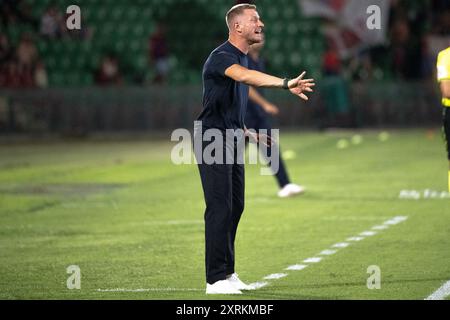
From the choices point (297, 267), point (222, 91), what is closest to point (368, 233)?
point (297, 267)

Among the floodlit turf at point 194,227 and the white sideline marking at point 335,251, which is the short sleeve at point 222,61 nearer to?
the floodlit turf at point 194,227

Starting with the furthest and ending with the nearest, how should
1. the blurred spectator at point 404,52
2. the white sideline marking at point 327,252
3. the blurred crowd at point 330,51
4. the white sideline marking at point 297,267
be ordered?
the blurred spectator at point 404,52 → the blurred crowd at point 330,51 → the white sideline marking at point 327,252 → the white sideline marking at point 297,267

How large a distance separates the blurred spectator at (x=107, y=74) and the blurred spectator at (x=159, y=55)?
3.88ft

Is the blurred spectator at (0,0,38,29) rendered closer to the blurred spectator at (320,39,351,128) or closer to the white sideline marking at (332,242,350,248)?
the blurred spectator at (320,39,351,128)

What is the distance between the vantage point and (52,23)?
112 feet

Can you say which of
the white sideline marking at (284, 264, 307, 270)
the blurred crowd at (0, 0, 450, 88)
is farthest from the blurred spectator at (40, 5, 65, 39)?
the white sideline marking at (284, 264, 307, 270)

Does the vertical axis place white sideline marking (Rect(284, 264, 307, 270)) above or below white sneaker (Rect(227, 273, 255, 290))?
below

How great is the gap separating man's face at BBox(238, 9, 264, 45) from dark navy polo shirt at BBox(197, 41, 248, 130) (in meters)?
0.16

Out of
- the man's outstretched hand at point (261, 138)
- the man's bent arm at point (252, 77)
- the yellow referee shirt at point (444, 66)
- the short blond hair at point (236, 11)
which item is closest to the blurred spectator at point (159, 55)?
the yellow referee shirt at point (444, 66)

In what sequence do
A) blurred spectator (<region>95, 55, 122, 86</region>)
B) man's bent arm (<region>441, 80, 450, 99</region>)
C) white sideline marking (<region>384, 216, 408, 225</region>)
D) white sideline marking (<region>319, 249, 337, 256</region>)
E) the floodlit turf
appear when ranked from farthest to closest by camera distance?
1. blurred spectator (<region>95, 55, 122, 86</region>)
2. white sideline marking (<region>384, 216, 408, 225</region>)
3. man's bent arm (<region>441, 80, 450, 99</region>)
4. white sideline marking (<region>319, 249, 337, 256</region>)
5. the floodlit turf

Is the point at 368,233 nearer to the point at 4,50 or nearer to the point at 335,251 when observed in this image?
the point at 335,251

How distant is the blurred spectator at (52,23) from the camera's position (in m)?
34.2

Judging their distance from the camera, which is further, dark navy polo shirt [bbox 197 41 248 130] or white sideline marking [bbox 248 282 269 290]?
white sideline marking [bbox 248 282 269 290]

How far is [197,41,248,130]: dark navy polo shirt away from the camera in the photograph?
9766mm
